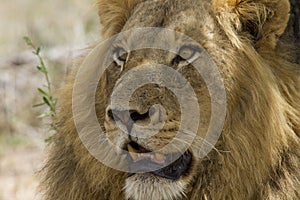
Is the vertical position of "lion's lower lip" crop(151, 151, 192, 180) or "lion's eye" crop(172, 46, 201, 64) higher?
"lion's eye" crop(172, 46, 201, 64)

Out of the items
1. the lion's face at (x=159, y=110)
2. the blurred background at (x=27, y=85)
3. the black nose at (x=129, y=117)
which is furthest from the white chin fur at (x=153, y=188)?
the blurred background at (x=27, y=85)

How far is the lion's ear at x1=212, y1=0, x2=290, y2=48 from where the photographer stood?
415 cm

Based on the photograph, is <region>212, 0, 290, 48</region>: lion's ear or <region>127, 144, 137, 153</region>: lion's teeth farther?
<region>212, 0, 290, 48</region>: lion's ear

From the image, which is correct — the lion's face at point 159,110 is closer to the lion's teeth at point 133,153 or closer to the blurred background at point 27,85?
the lion's teeth at point 133,153

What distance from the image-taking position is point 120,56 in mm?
4242

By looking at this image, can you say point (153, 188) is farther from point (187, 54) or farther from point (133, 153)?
point (187, 54)

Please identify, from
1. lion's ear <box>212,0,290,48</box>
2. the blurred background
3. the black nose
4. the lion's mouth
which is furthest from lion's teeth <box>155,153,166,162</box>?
the blurred background

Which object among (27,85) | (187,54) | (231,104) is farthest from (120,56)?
(27,85)

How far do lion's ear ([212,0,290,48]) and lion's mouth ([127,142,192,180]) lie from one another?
76 centimetres

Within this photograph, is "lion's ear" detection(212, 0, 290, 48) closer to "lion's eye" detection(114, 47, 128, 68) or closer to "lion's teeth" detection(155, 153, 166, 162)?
"lion's eye" detection(114, 47, 128, 68)

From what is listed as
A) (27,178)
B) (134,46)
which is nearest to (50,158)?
(134,46)

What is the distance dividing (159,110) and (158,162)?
32 cm

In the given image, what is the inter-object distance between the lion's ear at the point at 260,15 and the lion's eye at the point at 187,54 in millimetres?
239

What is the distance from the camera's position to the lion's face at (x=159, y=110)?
12.4ft
